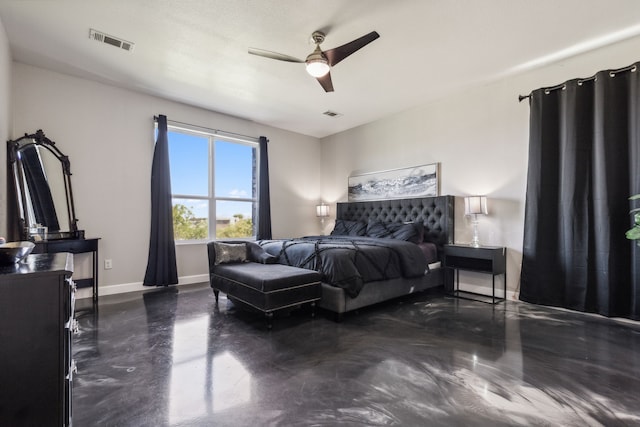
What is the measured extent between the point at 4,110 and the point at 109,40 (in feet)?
4.23

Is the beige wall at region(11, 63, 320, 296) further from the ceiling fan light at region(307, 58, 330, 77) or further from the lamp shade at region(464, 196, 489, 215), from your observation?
the lamp shade at region(464, 196, 489, 215)

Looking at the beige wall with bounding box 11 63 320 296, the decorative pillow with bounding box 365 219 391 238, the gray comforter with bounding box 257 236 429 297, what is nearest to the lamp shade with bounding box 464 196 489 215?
the gray comforter with bounding box 257 236 429 297

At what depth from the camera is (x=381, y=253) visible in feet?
11.2

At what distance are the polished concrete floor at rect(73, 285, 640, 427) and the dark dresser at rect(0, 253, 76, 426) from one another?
463 mm

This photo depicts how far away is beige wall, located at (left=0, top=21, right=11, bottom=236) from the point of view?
2.87 m

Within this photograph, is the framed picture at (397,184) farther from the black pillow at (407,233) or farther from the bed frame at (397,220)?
the black pillow at (407,233)

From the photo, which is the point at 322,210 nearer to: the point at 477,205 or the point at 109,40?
the point at 477,205

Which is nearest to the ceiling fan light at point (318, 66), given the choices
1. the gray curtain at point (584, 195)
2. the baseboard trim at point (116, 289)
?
the gray curtain at point (584, 195)

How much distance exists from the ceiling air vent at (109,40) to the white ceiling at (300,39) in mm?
66

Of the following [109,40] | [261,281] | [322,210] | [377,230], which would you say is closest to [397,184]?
[377,230]

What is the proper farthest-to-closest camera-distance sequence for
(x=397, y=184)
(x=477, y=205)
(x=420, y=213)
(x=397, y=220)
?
(x=397, y=184)
(x=397, y=220)
(x=420, y=213)
(x=477, y=205)

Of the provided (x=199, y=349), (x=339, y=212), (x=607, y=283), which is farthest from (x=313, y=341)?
(x=339, y=212)

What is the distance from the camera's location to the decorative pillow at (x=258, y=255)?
366 centimetres

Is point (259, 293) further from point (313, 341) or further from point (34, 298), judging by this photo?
point (34, 298)
